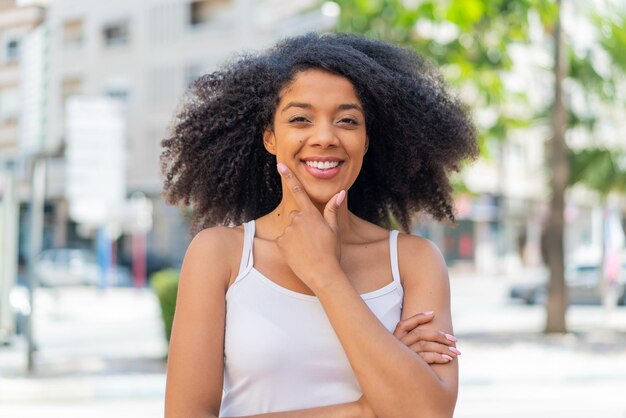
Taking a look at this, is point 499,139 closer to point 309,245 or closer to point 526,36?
point 526,36

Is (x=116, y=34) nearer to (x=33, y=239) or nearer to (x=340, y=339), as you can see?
(x=33, y=239)

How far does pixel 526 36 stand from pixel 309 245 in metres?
11.9

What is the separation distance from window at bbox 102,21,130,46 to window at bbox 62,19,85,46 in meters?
1.41

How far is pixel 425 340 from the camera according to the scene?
6.75 feet

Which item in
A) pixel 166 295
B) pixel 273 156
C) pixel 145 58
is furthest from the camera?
pixel 145 58

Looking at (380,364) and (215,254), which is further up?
(215,254)

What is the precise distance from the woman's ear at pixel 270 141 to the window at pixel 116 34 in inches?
1647


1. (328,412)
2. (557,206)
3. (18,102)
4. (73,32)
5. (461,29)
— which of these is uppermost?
(73,32)

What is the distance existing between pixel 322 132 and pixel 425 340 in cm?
48

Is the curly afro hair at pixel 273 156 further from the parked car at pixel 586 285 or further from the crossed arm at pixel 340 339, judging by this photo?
the parked car at pixel 586 285

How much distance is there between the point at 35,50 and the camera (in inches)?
496

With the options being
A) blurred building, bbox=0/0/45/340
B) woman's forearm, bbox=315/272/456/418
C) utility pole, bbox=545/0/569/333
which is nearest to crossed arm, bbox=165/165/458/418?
woman's forearm, bbox=315/272/456/418

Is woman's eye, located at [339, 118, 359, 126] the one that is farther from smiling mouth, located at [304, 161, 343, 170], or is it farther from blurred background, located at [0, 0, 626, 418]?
blurred background, located at [0, 0, 626, 418]

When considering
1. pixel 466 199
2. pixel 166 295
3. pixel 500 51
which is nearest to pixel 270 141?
pixel 166 295
